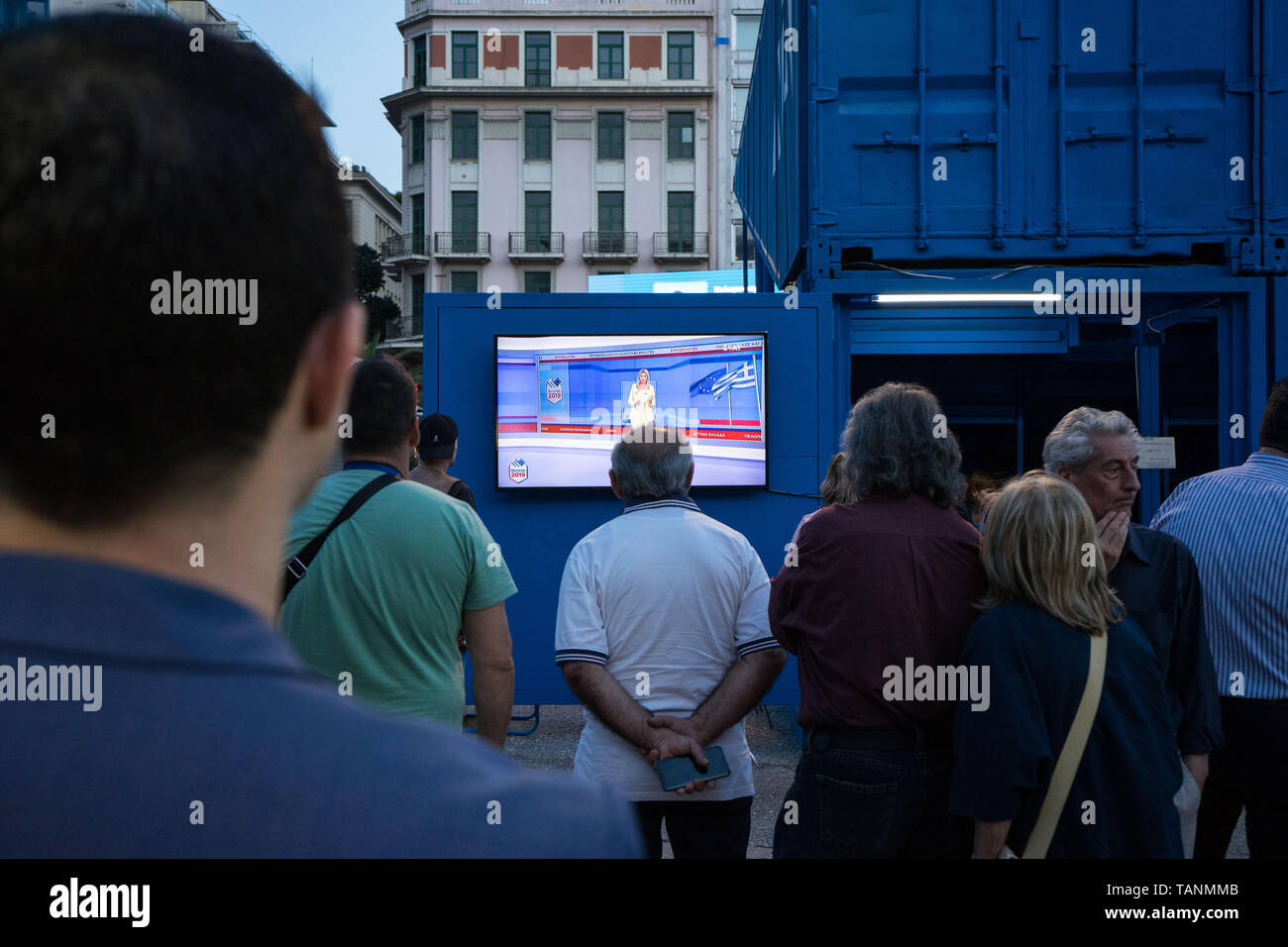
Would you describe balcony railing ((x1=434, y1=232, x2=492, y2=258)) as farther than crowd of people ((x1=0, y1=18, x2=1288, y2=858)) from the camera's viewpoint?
Yes

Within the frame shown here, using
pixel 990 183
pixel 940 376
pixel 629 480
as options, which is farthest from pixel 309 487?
pixel 940 376

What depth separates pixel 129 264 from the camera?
0.64 metres

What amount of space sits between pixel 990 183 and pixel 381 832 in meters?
6.94

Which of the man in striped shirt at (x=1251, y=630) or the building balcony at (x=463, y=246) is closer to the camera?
the man in striped shirt at (x=1251, y=630)

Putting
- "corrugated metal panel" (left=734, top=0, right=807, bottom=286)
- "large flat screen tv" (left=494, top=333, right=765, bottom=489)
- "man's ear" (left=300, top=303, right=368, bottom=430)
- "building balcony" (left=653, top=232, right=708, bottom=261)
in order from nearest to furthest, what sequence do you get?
"man's ear" (left=300, top=303, right=368, bottom=430)
"large flat screen tv" (left=494, top=333, right=765, bottom=489)
"corrugated metal panel" (left=734, top=0, right=807, bottom=286)
"building balcony" (left=653, top=232, right=708, bottom=261)

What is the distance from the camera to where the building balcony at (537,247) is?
47844mm

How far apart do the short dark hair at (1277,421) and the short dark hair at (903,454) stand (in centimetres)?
147

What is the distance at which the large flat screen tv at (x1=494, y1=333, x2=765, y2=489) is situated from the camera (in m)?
6.81

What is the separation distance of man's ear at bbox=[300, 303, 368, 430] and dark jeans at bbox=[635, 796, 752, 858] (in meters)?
2.76

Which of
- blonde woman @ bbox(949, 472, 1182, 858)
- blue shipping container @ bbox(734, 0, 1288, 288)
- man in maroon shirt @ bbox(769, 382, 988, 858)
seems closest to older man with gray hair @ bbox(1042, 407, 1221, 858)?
blonde woman @ bbox(949, 472, 1182, 858)

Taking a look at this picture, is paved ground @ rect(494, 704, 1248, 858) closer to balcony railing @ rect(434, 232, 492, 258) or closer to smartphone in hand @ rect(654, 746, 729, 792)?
smartphone in hand @ rect(654, 746, 729, 792)

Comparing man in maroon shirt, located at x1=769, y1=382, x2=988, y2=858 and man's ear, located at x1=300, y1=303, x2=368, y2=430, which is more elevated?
man's ear, located at x1=300, y1=303, x2=368, y2=430

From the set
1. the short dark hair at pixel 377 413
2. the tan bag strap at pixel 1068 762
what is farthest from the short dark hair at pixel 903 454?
the short dark hair at pixel 377 413

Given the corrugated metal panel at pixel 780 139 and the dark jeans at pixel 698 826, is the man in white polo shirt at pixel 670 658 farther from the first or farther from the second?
the corrugated metal panel at pixel 780 139
